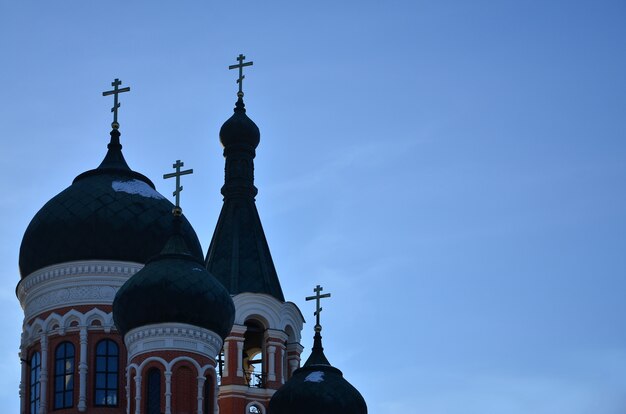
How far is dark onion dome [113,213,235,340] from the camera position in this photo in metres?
30.7

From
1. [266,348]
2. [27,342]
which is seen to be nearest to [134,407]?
[27,342]

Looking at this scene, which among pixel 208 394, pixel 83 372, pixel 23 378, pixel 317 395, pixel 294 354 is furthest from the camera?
pixel 294 354

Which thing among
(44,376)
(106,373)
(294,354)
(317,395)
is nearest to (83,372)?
(106,373)

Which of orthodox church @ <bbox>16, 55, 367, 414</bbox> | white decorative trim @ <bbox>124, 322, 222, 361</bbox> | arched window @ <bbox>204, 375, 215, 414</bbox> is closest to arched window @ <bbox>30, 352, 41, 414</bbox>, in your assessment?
orthodox church @ <bbox>16, 55, 367, 414</bbox>

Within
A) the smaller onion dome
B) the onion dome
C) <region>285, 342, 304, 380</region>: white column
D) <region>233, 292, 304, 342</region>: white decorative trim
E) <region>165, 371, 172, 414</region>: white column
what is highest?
the smaller onion dome

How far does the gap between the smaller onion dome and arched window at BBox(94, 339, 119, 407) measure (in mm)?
7709

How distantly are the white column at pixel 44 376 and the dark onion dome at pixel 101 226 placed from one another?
1309 millimetres

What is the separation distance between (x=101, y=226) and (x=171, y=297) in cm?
283

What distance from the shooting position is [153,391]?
30.7 m

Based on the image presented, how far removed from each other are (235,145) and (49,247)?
6.97 m

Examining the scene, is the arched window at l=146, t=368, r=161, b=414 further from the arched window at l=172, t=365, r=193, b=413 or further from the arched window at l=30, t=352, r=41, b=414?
the arched window at l=30, t=352, r=41, b=414

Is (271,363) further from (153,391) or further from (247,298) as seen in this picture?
(153,391)

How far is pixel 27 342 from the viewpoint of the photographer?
33.1m

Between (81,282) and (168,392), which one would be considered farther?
(81,282)
